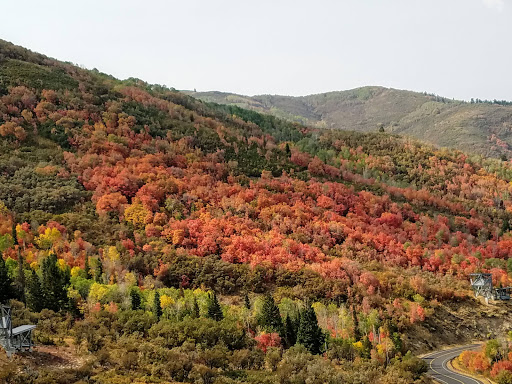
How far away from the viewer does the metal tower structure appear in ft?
119

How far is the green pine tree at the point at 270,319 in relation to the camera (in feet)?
191

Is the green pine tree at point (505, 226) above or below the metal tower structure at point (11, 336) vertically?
below

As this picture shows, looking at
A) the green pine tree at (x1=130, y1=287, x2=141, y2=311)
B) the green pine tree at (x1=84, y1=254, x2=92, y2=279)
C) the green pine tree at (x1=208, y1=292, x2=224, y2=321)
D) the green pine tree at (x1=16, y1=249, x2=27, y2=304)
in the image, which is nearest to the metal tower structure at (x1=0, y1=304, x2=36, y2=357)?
the green pine tree at (x1=16, y1=249, x2=27, y2=304)

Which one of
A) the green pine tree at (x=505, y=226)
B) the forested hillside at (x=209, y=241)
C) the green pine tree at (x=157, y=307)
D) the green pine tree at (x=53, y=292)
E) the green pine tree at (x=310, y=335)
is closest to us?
the forested hillside at (x=209, y=241)

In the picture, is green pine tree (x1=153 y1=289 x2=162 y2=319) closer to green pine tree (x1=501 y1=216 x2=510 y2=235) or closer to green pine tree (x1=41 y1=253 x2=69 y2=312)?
green pine tree (x1=41 y1=253 x2=69 y2=312)

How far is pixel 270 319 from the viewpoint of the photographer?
59.2 meters

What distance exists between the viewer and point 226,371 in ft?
134

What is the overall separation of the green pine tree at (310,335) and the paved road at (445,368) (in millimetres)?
13115

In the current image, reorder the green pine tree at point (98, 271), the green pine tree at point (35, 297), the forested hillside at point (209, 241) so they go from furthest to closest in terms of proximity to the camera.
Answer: the green pine tree at point (98, 271) < the green pine tree at point (35, 297) < the forested hillside at point (209, 241)

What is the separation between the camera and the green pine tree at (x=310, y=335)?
5534 centimetres

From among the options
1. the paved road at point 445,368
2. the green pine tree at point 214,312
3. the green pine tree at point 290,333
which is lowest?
the paved road at point 445,368

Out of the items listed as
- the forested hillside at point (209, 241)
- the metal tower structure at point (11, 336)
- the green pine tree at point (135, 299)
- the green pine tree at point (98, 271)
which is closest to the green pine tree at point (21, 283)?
the forested hillside at point (209, 241)

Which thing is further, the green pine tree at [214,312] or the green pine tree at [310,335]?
the green pine tree at [214,312]

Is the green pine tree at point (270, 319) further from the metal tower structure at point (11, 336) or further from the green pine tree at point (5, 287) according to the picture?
the green pine tree at point (5, 287)
